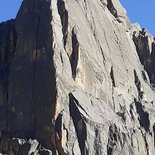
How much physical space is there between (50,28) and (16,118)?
14342mm

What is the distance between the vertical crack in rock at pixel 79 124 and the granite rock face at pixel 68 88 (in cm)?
13

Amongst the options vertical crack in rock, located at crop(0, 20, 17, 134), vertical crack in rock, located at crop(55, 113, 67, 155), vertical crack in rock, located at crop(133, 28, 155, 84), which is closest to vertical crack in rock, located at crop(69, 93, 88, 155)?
vertical crack in rock, located at crop(55, 113, 67, 155)

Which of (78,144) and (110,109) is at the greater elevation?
(110,109)

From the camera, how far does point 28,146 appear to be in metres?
84.1

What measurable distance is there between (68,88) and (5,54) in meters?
15.2

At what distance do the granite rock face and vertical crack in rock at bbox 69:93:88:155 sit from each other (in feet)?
0.43

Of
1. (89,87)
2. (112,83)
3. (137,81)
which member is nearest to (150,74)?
(137,81)

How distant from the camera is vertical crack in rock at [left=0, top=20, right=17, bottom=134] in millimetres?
93938

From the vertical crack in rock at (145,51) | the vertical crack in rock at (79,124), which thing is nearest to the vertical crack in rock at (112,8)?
the vertical crack in rock at (145,51)

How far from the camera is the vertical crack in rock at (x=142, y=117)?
99331mm

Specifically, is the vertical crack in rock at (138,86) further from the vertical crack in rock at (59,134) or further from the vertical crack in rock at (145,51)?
the vertical crack in rock at (59,134)

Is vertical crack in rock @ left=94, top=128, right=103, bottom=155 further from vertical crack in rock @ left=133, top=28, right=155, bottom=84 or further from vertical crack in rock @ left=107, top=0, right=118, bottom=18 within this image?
vertical crack in rock @ left=107, top=0, right=118, bottom=18

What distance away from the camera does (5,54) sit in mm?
101375

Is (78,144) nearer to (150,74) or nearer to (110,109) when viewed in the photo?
(110,109)
